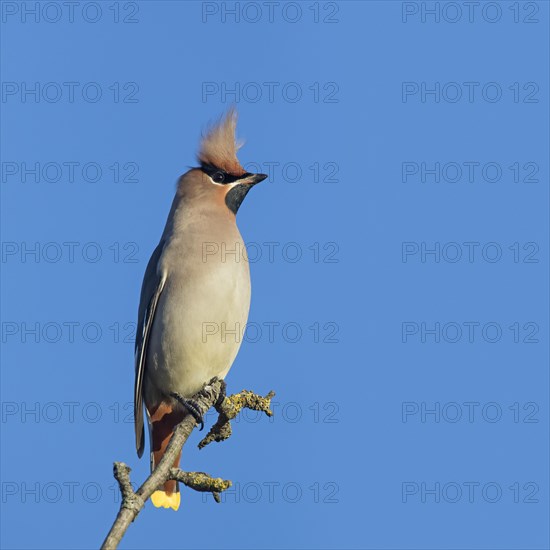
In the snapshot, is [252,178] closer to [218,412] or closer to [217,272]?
[217,272]

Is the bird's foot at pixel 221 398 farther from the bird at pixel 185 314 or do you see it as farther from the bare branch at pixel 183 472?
the bird at pixel 185 314

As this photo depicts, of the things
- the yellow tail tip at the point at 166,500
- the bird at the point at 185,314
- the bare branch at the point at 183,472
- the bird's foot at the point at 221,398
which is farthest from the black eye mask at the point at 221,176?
the yellow tail tip at the point at 166,500

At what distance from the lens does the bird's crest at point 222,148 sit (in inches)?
308

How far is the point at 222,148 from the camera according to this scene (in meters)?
7.84

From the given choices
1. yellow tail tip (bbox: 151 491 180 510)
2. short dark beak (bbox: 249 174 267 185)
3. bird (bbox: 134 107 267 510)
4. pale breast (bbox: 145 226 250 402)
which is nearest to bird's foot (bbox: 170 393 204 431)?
bird (bbox: 134 107 267 510)

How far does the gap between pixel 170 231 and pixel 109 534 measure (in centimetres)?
455

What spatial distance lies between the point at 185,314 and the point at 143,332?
1.65ft

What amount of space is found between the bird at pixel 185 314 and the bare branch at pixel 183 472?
2.69 ft

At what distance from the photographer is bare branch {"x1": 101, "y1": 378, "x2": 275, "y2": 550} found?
3.55 meters

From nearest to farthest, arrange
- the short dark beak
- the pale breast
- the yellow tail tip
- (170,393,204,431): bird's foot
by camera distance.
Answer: (170,393,204,431): bird's foot → the pale breast → the yellow tail tip → the short dark beak

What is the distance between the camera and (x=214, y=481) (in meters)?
4.57

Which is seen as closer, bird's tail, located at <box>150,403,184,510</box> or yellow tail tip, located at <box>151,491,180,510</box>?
yellow tail tip, located at <box>151,491,180,510</box>

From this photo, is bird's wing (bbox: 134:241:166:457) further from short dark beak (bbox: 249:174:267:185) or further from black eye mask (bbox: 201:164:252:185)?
short dark beak (bbox: 249:174:267:185)

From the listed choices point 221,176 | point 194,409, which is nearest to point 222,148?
point 221,176
